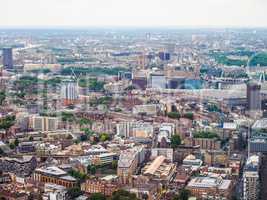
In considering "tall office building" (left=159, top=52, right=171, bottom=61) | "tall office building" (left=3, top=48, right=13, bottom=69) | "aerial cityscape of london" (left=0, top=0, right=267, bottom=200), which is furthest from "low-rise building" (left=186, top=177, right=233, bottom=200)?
"tall office building" (left=159, top=52, right=171, bottom=61)

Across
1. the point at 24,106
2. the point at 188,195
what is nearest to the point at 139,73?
the point at 24,106

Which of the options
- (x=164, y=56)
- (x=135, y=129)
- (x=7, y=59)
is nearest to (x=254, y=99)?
(x=135, y=129)

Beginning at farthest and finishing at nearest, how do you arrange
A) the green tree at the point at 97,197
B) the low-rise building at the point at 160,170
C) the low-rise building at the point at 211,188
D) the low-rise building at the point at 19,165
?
the low-rise building at the point at 19,165, the low-rise building at the point at 160,170, the low-rise building at the point at 211,188, the green tree at the point at 97,197

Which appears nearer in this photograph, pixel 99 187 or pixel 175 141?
pixel 99 187

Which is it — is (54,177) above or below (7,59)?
below

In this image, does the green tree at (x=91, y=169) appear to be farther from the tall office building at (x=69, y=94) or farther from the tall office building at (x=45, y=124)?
the tall office building at (x=69, y=94)

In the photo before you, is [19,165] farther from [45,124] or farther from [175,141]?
[45,124]

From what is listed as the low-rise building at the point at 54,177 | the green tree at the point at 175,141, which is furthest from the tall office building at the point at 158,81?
the low-rise building at the point at 54,177

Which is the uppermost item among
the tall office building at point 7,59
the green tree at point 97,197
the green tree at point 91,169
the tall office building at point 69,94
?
the tall office building at point 7,59

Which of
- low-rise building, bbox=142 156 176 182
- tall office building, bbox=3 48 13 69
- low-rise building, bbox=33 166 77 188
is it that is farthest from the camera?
tall office building, bbox=3 48 13 69

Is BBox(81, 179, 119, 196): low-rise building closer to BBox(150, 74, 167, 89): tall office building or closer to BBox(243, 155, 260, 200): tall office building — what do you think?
BBox(243, 155, 260, 200): tall office building
